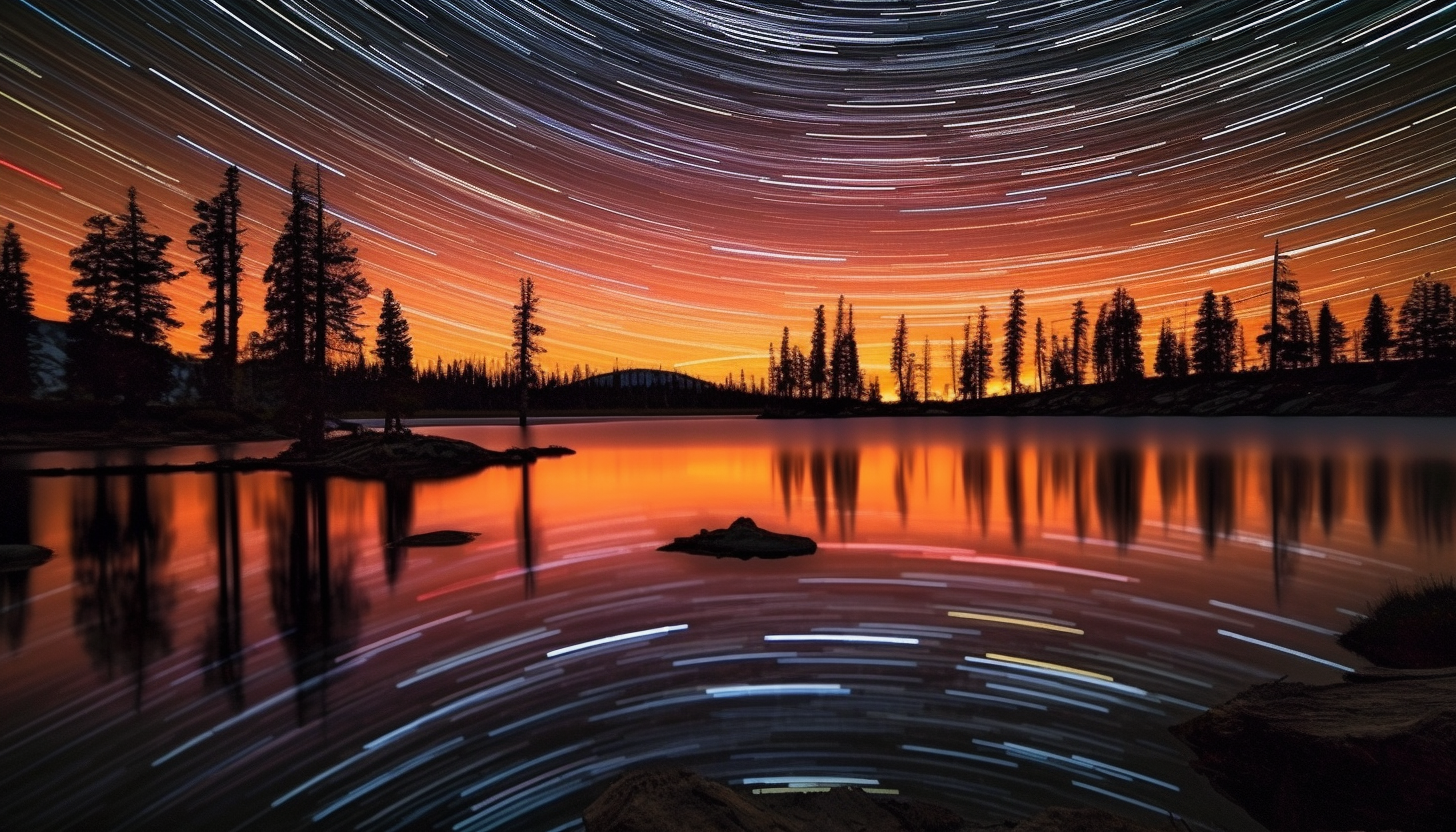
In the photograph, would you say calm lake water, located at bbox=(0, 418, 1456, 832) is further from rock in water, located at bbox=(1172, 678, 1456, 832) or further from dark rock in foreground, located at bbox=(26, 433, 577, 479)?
dark rock in foreground, located at bbox=(26, 433, 577, 479)

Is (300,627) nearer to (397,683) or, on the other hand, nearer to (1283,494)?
(397,683)

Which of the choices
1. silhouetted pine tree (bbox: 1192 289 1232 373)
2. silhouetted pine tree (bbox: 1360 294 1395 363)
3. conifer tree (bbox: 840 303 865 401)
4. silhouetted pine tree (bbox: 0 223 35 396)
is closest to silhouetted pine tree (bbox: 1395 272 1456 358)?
silhouetted pine tree (bbox: 1360 294 1395 363)

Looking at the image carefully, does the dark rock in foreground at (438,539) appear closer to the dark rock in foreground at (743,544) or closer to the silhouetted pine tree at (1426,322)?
the dark rock in foreground at (743,544)

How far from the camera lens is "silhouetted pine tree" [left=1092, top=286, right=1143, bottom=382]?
116750 mm

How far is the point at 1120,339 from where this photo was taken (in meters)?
118

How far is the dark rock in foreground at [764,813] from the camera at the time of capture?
3594 millimetres

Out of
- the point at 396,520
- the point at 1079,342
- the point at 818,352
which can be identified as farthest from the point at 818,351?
the point at 396,520

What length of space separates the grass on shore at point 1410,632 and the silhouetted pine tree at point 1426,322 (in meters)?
129

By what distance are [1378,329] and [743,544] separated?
453 ft

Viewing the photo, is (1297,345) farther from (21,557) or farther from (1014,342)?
(21,557)

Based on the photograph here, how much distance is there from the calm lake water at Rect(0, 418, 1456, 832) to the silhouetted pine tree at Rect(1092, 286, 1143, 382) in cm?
11335

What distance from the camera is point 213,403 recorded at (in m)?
46.1

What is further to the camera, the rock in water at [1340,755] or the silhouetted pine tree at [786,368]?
the silhouetted pine tree at [786,368]

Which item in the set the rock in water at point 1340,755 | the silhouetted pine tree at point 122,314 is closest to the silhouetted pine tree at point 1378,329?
the rock in water at point 1340,755
